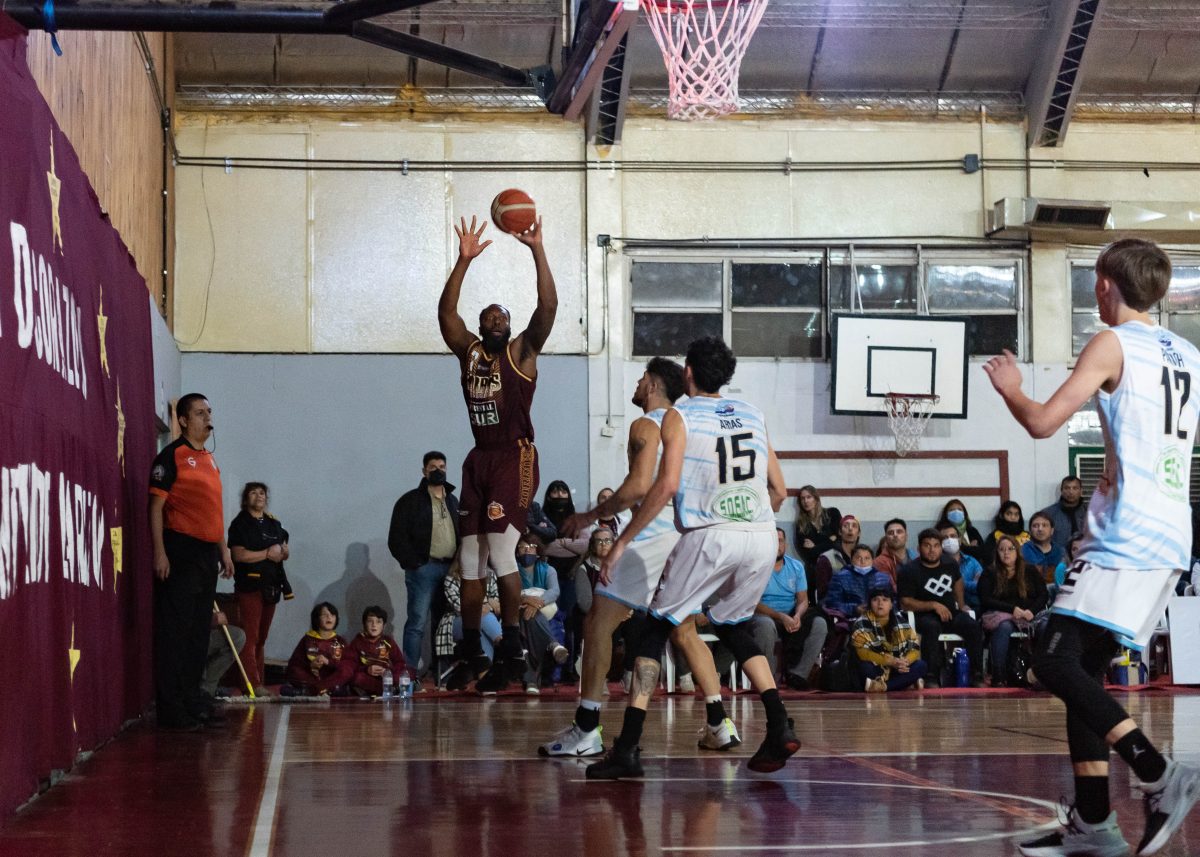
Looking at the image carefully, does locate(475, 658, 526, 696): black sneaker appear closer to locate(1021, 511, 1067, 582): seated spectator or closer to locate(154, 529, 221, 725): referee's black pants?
locate(154, 529, 221, 725): referee's black pants

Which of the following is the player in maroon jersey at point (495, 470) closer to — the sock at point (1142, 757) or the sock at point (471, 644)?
the sock at point (471, 644)

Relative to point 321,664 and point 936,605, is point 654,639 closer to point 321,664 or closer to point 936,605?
point 321,664

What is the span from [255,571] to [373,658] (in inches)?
51.7

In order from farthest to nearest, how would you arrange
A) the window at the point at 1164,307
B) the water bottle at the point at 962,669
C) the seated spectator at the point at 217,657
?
the window at the point at 1164,307 → the water bottle at the point at 962,669 → the seated spectator at the point at 217,657

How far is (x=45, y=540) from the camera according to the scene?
6035 millimetres

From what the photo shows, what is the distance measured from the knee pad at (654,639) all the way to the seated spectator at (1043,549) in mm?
9293

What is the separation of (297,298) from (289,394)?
1.10 metres

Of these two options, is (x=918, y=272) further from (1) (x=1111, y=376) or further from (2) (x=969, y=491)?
(1) (x=1111, y=376)

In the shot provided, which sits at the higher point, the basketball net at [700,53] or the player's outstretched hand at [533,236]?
the basketball net at [700,53]

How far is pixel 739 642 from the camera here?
677cm

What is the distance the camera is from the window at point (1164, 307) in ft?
56.7

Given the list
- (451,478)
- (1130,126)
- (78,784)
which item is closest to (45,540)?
(78,784)

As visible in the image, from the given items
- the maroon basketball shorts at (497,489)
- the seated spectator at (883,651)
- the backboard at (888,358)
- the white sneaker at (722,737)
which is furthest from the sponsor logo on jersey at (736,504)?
the backboard at (888,358)

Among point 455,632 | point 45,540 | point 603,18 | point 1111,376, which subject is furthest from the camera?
point 455,632
